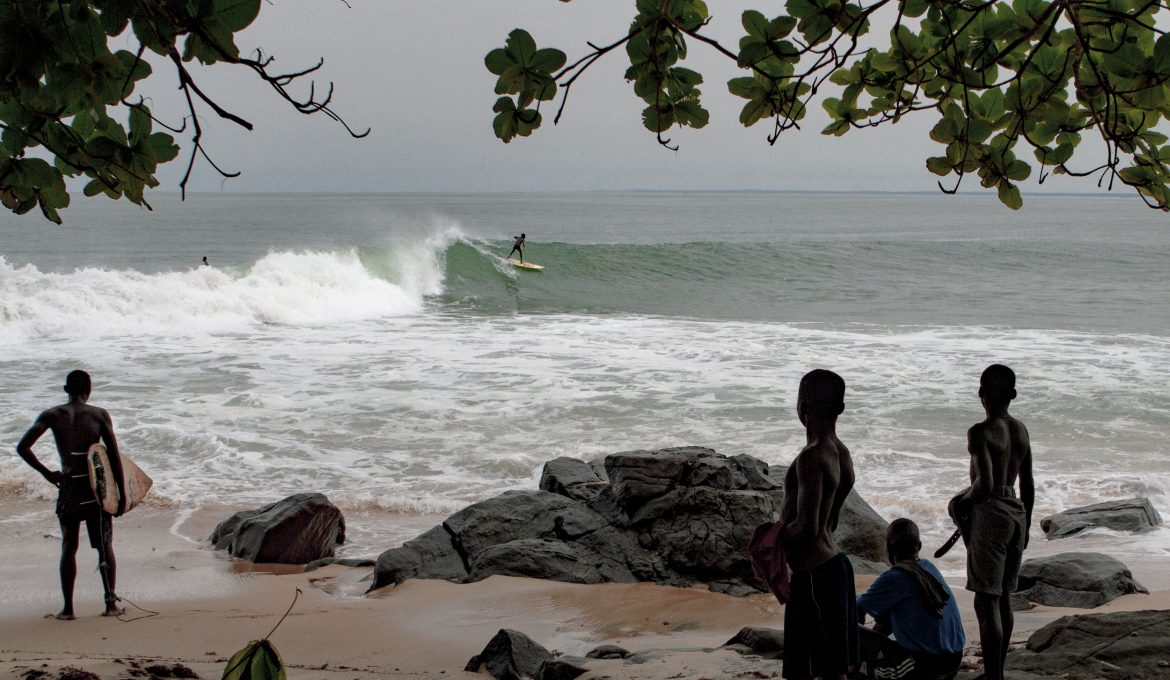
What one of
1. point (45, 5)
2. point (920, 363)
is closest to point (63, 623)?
point (45, 5)

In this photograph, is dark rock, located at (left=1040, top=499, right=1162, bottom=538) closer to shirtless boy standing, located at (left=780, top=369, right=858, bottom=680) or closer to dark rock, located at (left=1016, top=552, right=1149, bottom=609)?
dark rock, located at (left=1016, top=552, right=1149, bottom=609)

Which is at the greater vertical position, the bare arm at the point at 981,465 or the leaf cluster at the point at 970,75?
the leaf cluster at the point at 970,75

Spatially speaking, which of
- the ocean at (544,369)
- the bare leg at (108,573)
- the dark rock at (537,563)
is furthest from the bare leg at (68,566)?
the dark rock at (537,563)

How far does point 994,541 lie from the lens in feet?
12.7

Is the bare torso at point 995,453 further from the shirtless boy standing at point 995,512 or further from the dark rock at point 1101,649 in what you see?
the dark rock at point 1101,649

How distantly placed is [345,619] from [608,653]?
176 cm

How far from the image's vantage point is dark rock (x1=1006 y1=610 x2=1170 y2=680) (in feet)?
12.1

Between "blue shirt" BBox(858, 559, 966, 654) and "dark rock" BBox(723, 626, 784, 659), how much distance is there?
2.73ft

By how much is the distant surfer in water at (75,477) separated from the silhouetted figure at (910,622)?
4445 millimetres

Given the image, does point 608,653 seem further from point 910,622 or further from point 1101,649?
point 1101,649

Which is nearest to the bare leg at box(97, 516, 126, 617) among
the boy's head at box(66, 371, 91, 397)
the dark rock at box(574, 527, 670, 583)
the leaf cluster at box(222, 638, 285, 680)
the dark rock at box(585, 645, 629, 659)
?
the boy's head at box(66, 371, 91, 397)

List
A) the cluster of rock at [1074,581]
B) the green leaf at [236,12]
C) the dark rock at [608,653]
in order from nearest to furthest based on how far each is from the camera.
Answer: the green leaf at [236,12] → the dark rock at [608,653] → the cluster of rock at [1074,581]

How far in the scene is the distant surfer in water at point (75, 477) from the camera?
5848 millimetres

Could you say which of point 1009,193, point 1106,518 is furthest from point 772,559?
point 1106,518
